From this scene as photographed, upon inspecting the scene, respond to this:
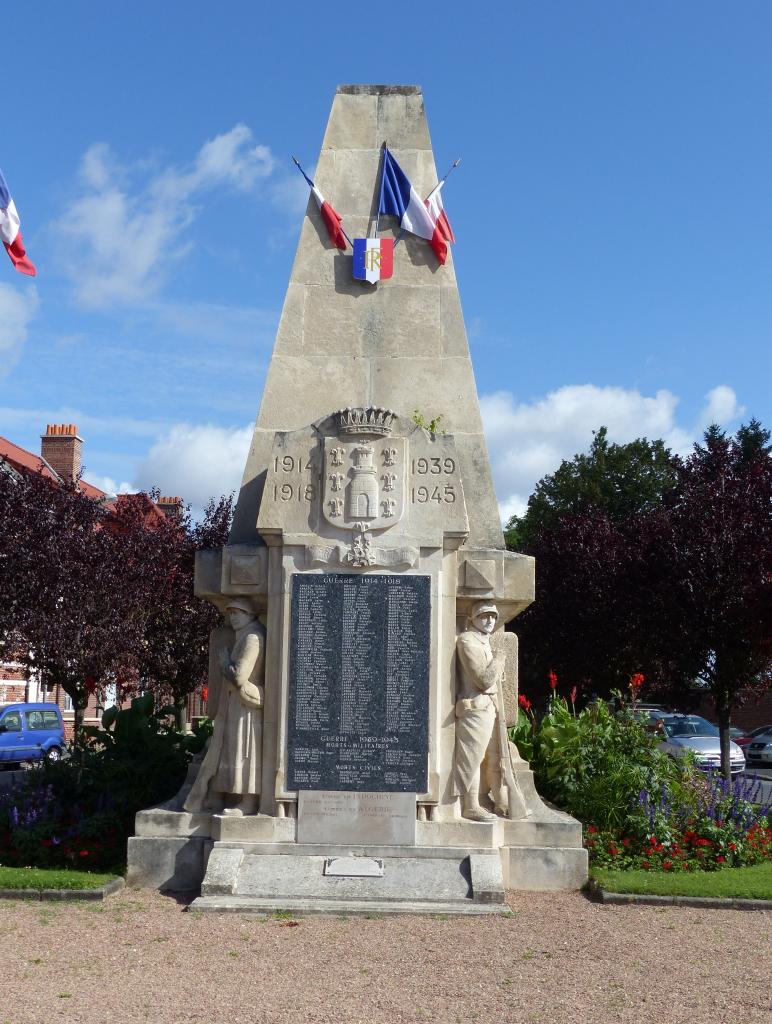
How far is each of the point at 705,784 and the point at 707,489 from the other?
6710 mm

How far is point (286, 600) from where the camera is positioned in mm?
9336

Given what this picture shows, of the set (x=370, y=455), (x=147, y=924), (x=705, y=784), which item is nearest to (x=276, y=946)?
(x=147, y=924)

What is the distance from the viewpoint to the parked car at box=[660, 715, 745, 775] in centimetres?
2252

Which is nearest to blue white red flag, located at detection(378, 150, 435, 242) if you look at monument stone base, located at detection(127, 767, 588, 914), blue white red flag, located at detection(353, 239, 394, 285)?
blue white red flag, located at detection(353, 239, 394, 285)

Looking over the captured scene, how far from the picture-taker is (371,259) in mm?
10461

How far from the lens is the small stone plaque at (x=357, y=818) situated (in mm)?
8992

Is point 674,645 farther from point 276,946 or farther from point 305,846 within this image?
point 276,946

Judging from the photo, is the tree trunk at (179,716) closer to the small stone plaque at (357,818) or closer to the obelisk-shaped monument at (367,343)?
the small stone plaque at (357,818)

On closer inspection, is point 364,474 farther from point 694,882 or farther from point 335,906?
point 694,882

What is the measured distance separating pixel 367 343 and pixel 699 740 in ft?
55.0

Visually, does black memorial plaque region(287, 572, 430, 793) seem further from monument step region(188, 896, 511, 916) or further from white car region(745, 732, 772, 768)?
white car region(745, 732, 772, 768)

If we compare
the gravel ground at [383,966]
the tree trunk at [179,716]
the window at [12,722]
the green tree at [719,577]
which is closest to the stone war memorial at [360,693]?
the gravel ground at [383,966]

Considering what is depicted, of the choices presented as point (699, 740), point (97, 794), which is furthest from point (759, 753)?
point (97, 794)

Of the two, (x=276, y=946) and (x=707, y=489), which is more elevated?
(x=707, y=489)
